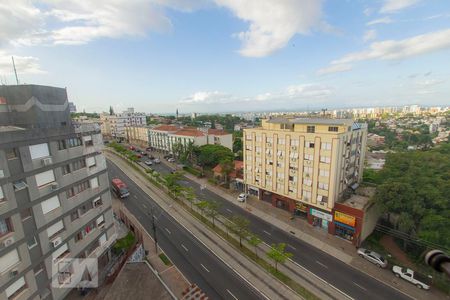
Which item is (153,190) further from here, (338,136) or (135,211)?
(338,136)

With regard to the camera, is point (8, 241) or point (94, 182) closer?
point (8, 241)

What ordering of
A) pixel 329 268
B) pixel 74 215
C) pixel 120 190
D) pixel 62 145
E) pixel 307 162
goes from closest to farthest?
pixel 62 145 < pixel 74 215 < pixel 329 268 < pixel 307 162 < pixel 120 190

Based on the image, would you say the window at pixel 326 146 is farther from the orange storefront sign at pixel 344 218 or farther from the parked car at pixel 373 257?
the parked car at pixel 373 257

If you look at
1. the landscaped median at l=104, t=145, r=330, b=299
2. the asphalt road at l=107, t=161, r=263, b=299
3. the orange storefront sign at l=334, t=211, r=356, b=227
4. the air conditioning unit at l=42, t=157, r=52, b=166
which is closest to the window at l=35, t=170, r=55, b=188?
the air conditioning unit at l=42, t=157, r=52, b=166

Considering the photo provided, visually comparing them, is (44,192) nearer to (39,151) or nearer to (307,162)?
(39,151)

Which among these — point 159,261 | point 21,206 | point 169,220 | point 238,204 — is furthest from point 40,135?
point 238,204

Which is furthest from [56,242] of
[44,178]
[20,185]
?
[20,185]

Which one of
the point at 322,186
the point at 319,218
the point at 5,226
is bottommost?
the point at 319,218
